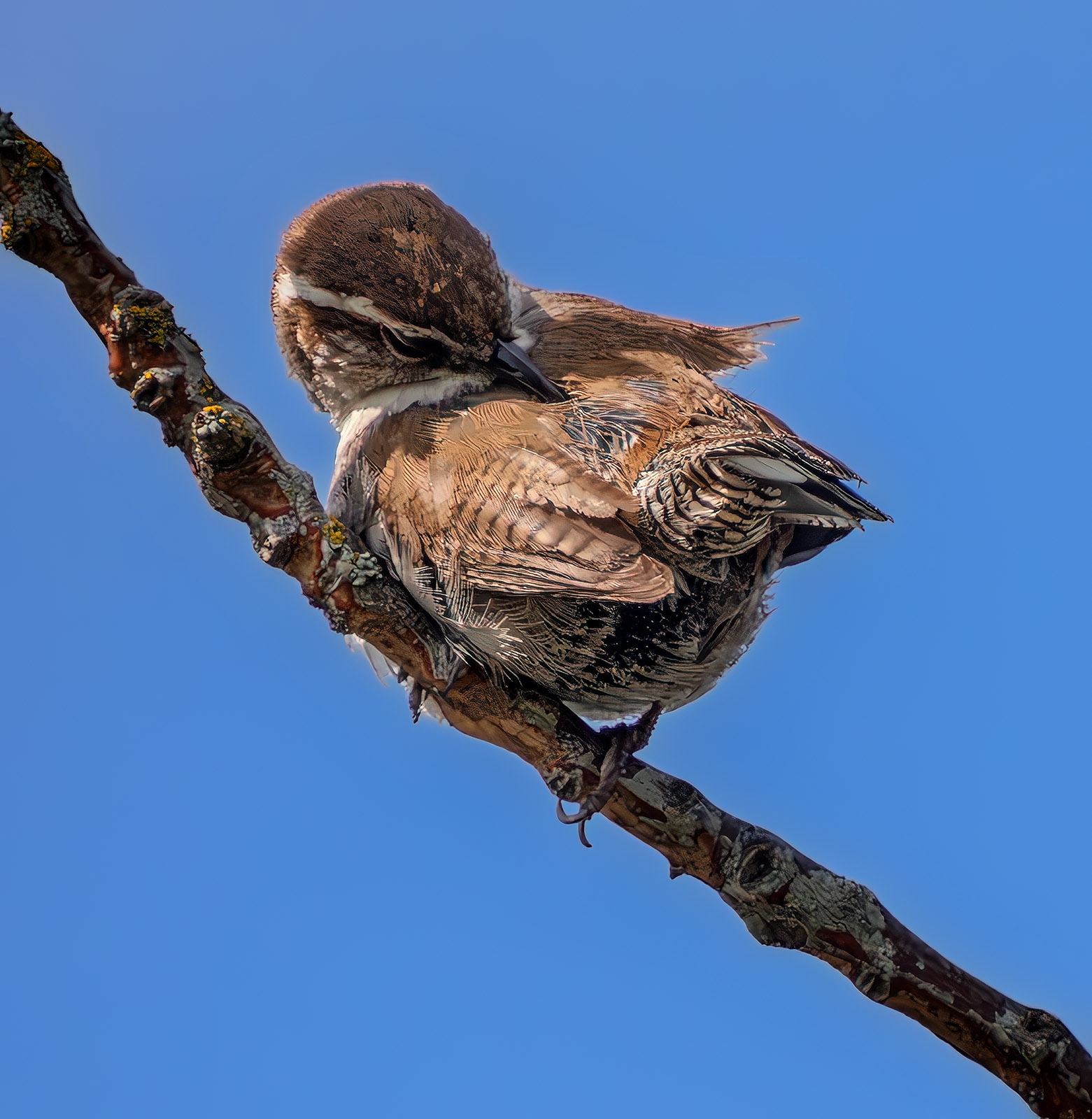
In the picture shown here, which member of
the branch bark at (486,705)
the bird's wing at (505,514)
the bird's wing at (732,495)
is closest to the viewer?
the bird's wing at (732,495)

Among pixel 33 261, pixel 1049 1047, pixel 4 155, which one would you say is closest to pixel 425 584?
pixel 33 261

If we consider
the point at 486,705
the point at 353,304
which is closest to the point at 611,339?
the point at 353,304

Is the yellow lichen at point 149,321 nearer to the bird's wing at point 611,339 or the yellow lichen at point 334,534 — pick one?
the yellow lichen at point 334,534

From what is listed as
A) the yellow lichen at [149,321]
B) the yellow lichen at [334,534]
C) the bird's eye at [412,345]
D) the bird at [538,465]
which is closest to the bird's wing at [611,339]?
the bird at [538,465]

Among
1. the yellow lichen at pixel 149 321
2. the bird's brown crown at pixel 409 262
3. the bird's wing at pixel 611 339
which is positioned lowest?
the yellow lichen at pixel 149 321

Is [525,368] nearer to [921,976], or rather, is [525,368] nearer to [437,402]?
[437,402]

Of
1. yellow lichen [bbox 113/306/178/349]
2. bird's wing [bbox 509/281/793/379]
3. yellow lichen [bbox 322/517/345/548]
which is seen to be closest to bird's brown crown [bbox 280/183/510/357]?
bird's wing [bbox 509/281/793/379]
